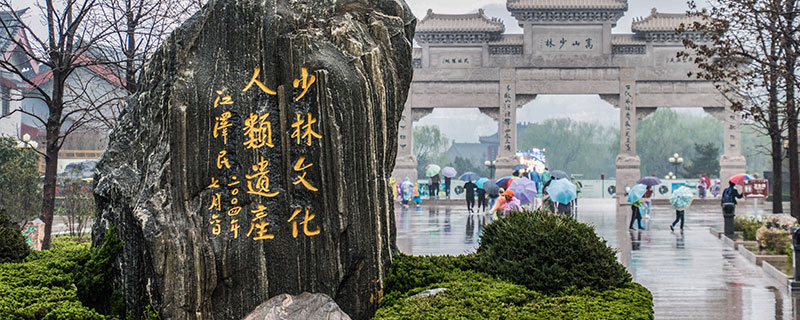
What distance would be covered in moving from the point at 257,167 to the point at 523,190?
43.0 feet

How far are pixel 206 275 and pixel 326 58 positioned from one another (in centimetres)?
182

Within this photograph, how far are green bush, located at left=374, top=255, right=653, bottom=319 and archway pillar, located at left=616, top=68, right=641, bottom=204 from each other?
93.8 feet

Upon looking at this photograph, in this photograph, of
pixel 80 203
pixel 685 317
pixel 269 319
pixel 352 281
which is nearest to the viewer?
pixel 269 319

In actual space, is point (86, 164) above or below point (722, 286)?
above

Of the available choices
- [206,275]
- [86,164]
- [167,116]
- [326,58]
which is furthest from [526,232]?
[86,164]

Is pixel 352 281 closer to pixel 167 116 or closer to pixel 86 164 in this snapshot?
pixel 167 116

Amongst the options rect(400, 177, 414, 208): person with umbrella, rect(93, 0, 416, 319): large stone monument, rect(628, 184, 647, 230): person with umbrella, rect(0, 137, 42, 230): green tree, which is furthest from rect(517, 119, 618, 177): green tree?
rect(93, 0, 416, 319): large stone monument

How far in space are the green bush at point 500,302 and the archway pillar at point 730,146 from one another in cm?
3040

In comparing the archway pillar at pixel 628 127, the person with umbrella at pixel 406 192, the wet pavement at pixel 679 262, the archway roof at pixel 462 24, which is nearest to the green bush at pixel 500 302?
the wet pavement at pixel 679 262

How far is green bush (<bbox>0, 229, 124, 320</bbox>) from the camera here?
5273mm

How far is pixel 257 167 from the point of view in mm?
5609

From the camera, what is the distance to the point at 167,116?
564 centimetres

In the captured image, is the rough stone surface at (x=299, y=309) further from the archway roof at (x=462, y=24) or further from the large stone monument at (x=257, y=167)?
the archway roof at (x=462, y=24)

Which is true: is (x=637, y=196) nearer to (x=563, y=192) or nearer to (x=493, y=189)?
(x=563, y=192)
